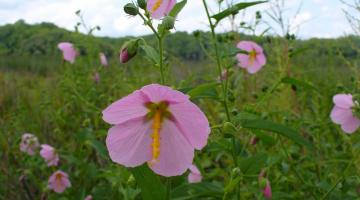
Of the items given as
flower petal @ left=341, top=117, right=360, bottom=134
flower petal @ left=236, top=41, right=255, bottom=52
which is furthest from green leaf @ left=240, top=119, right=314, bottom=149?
flower petal @ left=236, top=41, right=255, bottom=52

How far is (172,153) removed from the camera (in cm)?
109

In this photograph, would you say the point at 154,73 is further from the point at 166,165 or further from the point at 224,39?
the point at 166,165

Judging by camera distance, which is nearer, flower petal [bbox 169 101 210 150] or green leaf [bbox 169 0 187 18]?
flower petal [bbox 169 101 210 150]

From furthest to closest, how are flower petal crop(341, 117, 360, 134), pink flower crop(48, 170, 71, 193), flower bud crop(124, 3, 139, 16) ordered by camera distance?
1. pink flower crop(48, 170, 71, 193)
2. flower petal crop(341, 117, 360, 134)
3. flower bud crop(124, 3, 139, 16)

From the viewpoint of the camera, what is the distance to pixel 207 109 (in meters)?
2.82

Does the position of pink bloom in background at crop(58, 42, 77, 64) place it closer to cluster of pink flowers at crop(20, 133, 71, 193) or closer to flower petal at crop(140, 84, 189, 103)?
cluster of pink flowers at crop(20, 133, 71, 193)

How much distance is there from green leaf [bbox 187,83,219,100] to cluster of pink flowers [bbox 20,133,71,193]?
127 cm

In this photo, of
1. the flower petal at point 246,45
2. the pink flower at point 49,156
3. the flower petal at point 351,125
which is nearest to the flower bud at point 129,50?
the flower petal at point 351,125

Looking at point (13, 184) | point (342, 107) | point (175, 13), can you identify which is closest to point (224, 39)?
point (342, 107)

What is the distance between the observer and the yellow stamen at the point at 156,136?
1022 millimetres

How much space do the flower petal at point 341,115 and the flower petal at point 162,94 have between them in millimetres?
1067

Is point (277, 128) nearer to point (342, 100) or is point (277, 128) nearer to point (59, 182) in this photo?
point (342, 100)

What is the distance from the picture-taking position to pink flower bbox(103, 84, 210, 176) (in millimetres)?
1027

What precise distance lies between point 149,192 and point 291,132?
1.20 feet
